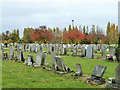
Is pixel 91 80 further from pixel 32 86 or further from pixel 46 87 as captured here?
pixel 32 86

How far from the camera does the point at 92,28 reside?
7894 centimetres

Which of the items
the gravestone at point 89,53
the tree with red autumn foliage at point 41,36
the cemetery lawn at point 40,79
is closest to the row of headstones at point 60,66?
the cemetery lawn at point 40,79

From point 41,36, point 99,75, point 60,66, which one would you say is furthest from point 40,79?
point 41,36

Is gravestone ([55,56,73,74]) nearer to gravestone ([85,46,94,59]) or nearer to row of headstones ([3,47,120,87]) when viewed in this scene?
row of headstones ([3,47,120,87])

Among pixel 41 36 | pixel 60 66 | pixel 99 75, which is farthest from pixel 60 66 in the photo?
pixel 41 36

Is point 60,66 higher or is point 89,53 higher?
point 89,53

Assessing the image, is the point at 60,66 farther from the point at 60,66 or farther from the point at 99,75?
the point at 99,75

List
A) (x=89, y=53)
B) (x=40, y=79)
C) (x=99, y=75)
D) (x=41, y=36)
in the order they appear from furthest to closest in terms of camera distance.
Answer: (x=41, y=36) → (x=89, y=53) → (x=40, y=79) → (x=99, y=75)

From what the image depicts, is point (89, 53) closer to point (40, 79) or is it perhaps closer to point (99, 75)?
point (99, 75)

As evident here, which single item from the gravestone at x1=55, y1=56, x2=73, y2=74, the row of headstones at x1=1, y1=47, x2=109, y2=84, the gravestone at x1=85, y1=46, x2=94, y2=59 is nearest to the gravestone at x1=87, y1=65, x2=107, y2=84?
the row of headstones at x1=1, y1=47, x2=109, y2=84

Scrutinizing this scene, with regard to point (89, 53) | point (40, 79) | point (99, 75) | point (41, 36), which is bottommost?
point (40, 79)

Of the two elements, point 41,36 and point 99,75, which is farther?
point 41,36

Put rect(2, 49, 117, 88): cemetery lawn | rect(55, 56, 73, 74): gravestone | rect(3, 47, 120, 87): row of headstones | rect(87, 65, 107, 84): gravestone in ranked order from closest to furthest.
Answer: rect(2, 49, 117, 88): cemetery lawn
rect(87, 65, 107, 84): gravestone
rect(3, 47, 120, 87): row of headstones
rect(55, 56, 73, 74): gravestone

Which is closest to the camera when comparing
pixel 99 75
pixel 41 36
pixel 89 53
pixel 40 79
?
pixel 99 75
